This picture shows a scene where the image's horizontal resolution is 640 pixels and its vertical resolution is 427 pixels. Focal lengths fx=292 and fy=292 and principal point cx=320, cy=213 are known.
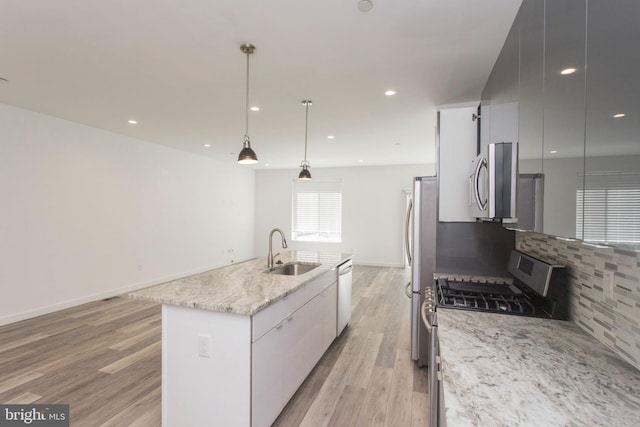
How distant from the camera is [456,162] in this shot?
261cm

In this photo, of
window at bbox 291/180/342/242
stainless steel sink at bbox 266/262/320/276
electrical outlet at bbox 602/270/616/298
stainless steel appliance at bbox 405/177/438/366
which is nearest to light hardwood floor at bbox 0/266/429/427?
stainless steel appliance at bbox 405/177/438/366

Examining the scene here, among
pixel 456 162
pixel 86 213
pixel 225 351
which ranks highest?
pixel 456 162

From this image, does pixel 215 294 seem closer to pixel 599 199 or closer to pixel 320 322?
pixel 320 322

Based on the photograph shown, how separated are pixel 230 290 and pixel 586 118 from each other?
76.3 inches

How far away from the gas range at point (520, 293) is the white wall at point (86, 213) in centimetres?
485

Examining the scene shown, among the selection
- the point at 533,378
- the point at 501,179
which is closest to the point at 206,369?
the point at 533,378

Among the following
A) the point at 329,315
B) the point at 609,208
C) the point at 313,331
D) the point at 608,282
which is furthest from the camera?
the point at 329,315

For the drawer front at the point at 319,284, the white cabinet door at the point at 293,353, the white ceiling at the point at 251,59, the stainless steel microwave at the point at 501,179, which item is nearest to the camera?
the stainless steel microwave at the point at 501,179

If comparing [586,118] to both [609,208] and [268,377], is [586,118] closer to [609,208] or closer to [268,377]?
[609,208]

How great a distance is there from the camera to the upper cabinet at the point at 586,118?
65 centimetres

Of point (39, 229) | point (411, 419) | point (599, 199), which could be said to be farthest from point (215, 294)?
point (39, 229)

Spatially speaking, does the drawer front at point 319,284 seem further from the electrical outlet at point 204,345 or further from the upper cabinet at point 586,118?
the upper cabinet at point 586,118

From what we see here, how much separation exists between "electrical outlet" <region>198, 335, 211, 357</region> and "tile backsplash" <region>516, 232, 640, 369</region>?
1787 mm

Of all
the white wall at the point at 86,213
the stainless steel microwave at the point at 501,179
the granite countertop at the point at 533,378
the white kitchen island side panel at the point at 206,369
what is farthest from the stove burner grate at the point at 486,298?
the white wall at the point at 86,213
